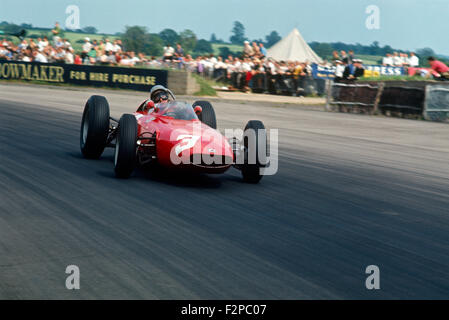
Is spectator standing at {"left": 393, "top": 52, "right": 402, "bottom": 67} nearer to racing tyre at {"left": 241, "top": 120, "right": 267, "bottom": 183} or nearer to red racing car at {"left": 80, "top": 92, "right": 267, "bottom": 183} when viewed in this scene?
red racing car at {"left": 80, "top": 92, "right": 267, "bottom": 183}

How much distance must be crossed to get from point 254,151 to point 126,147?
5.17 ft

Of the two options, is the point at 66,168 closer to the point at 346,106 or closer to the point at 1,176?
the point at 1,176

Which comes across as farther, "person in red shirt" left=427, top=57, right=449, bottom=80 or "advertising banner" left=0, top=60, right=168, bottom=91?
"advertising banner" left=0, top=60, right=168, bottom=91

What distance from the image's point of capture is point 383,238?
19.7 feet

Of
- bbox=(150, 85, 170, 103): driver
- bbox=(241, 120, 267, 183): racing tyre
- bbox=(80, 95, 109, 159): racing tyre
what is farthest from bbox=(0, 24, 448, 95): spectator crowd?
bbox=(241, 120, 267, 183): racing tyre

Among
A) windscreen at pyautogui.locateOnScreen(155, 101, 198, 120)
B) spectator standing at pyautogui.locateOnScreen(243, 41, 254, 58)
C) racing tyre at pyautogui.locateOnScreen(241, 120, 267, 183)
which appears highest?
spectator standing at pyautogui.locateOnScreen(243, 41, 254, 58)

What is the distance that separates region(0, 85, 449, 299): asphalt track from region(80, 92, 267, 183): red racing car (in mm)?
272

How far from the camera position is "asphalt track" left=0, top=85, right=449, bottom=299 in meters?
4.47

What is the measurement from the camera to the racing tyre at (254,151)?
820 centimetres

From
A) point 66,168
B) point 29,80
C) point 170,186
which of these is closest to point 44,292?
point 170,186

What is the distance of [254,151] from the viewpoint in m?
8.19

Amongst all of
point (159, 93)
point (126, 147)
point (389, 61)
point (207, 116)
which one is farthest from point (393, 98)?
point (126, 147)

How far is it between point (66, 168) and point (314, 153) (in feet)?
17.4
